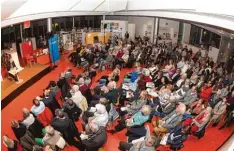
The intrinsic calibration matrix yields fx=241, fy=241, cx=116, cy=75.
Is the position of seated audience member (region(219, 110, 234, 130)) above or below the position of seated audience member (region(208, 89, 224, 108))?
below

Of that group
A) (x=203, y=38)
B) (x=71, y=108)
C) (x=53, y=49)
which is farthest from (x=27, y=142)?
(x=203, y=38)

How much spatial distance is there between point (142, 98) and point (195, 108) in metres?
1.54

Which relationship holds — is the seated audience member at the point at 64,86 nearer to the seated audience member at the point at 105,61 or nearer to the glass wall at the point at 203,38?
the seated audience member at the point at 105,61

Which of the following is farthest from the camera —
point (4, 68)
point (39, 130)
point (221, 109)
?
point (4, 68)

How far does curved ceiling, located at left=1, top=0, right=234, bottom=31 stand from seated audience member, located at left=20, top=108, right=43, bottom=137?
2.16m

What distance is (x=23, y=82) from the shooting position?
28.8ft

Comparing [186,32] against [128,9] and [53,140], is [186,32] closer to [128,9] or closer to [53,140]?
[128,9]

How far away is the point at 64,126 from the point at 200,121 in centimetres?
316

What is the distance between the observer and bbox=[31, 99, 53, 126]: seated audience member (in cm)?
574

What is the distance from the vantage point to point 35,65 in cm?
1078

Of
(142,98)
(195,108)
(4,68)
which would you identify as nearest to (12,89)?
(4,68)

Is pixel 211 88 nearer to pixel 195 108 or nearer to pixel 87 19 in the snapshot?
pixel 195 108

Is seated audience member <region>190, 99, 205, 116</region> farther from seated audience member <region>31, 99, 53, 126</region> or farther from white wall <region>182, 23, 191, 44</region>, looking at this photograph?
white wall <region>182, 23, 191, 44</region>

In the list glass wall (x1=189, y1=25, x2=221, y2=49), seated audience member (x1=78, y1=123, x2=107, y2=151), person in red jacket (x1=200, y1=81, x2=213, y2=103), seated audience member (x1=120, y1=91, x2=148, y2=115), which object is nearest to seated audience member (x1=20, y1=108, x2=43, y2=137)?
seated audience member (x1=78, y1=123, x2=107, y2=151)
